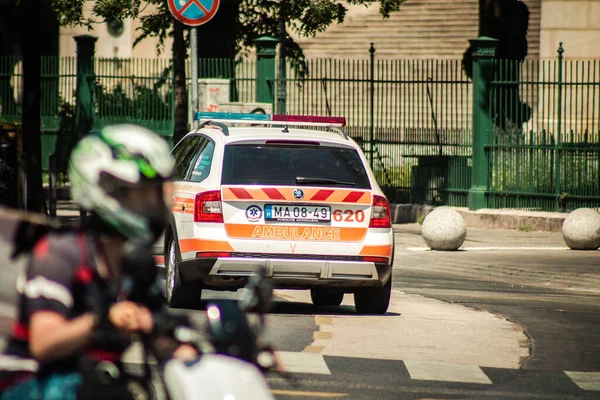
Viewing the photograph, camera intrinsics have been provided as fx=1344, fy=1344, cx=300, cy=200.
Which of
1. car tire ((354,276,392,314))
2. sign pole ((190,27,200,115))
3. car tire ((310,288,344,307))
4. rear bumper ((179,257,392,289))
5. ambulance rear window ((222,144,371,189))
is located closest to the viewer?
rear bumper ((179,257,392,289))

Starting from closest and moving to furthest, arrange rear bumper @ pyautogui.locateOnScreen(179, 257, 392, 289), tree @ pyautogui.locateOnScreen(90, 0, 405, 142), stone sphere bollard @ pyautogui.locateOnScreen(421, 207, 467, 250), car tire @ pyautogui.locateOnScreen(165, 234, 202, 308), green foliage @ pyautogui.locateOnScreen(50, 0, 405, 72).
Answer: rear bumper @ pyautogui.locateOnScreen(179, 257, 392, 289) → car tire @ pyautogui.locateOnScreen(165, 234, 202, 308) → stone sphere bollard @ pyautogui.locateOnScreen(421, 207, 467, 250) → green foliage @ pyautogui.locateOnScreen(50, 0, 405, 72) → tree @ pyautogui.locateOnScreen(90, 0, 405, 142)

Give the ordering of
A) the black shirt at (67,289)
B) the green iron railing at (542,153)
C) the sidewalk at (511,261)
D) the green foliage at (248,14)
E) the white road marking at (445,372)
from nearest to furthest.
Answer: the black shirt at (67,289) → the white road marking at (445,372) → the sidewalk at (511,261) → the green iron railing at (542,153) → the green foliage at (248,14)

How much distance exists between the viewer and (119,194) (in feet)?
10.6

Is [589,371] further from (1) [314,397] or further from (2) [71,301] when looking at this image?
(2) [71,301]

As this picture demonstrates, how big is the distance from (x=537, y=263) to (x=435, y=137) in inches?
255

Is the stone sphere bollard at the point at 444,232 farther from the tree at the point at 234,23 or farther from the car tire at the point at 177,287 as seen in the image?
the car tire at the point at 177,287

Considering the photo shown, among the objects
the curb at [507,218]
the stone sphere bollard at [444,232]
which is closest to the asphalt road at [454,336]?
the stone sphere bollard at [444,232]

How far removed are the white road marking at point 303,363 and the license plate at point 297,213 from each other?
1.94m

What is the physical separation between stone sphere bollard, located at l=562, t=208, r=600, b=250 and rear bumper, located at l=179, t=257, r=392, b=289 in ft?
26.2

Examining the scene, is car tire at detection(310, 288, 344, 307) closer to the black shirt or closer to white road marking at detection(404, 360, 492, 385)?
white road marking at detection(404, 360, 492, 385)

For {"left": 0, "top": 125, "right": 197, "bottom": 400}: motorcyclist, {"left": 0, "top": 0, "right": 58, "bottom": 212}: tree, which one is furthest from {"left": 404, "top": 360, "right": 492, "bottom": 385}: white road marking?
{"left": 0, "top": 0, "right": 58, "bottom": 212}: tree

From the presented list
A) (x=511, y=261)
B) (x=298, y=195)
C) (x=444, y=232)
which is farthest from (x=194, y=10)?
(x=298, y=195)

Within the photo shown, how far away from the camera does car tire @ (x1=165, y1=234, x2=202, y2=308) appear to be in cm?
1122

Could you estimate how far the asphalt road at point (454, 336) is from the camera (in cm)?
800
